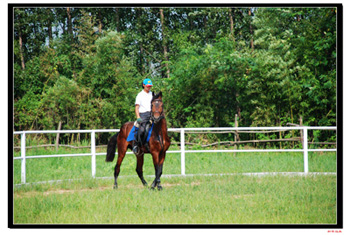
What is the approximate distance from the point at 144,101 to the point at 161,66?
12.8m

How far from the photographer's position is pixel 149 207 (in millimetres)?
6137

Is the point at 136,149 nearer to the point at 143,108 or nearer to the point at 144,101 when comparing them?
the point at 143,108

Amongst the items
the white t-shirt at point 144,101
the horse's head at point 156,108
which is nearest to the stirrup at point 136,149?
the white t-shirt at point 144,101

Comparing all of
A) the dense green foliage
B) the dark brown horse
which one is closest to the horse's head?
the dark brown horse

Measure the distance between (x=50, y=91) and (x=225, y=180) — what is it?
11718mm

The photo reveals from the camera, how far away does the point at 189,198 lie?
6.91 meters

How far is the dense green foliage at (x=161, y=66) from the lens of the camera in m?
17.0

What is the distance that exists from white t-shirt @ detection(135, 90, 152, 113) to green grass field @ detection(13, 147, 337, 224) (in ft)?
5.13

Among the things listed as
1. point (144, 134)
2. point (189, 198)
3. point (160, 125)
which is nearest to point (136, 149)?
point (144, 134)

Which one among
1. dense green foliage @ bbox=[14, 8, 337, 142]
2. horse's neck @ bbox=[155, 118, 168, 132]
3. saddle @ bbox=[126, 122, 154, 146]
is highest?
dense green foliage @ bbox=[14, 8, 337, 142]

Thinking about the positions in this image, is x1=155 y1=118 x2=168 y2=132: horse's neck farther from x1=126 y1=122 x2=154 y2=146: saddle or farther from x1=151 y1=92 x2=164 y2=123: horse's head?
x1=151 y1=92 x2=164 y2=123: horse's head

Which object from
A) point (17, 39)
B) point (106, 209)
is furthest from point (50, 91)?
point (106, 209)

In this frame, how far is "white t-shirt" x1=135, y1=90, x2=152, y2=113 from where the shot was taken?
25.4ft

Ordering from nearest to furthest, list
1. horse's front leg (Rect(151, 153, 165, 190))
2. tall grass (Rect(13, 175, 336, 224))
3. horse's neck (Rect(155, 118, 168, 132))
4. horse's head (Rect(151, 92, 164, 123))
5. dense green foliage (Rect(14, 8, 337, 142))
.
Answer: tall grass (Rect(13, 175, 336, 224)), horse's head (Rect(151, 92, 164, 123)), horse's neck (Rect(155, 118, 168, 132)), horse's front leg (Rect(151, 153, 165, 190)), dense green foliage (Rect(14, 8, 337, 142))
